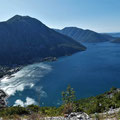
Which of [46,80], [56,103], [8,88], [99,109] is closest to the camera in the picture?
[99,109]

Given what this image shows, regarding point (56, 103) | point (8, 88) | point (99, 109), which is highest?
point (99, 109)

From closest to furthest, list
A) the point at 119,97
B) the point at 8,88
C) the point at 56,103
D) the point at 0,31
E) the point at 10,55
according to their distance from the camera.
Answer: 1. the point at 119,97
2. the point at 56,103
3. the point at 8,88
4. the point at 10,55
5. the point at 0,31

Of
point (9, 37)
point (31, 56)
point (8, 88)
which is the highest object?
point (9, 37)

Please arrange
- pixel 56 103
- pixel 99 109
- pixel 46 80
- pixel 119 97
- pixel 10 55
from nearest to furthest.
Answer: pixel 99 109
pixel 119 97
pixel 56 103
pixel 46 80
pixel 10 55

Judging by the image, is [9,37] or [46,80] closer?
[46,80]

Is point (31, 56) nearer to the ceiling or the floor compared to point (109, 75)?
nearer to the ceiling

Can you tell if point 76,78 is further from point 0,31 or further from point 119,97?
point 0,31

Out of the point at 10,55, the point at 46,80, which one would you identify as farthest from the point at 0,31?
the point at 46,80

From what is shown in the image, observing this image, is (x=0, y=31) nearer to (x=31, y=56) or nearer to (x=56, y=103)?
(x=31, y=56)

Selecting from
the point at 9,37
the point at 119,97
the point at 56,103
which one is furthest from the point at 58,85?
the point at 9,37
